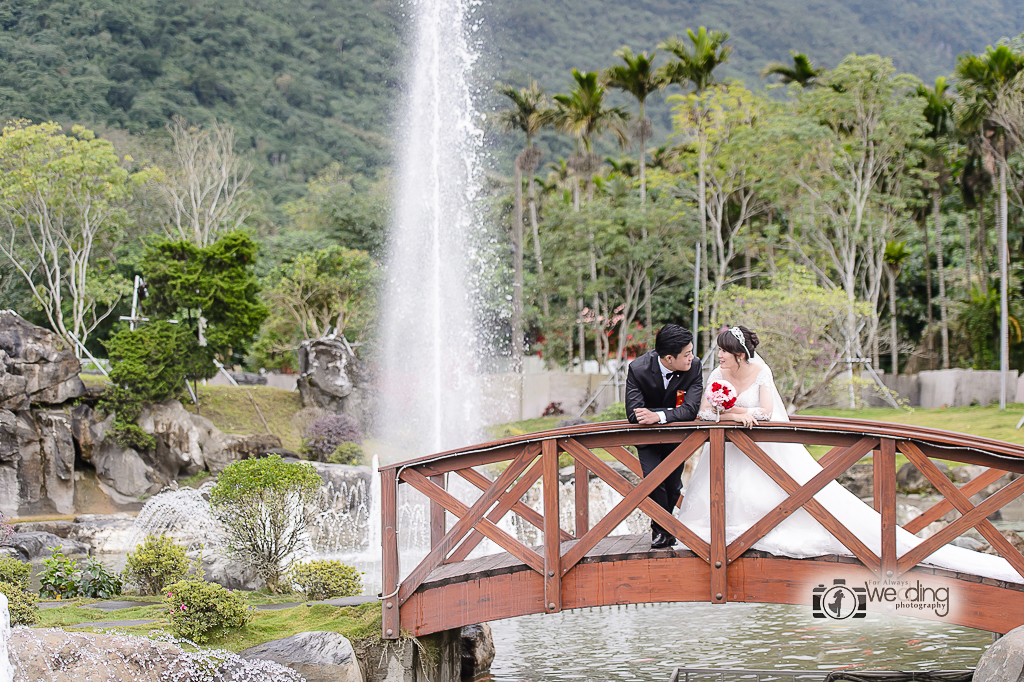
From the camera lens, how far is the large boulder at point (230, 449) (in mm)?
20812

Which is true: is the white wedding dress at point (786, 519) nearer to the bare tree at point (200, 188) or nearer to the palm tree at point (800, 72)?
the palm tree at point (800, 72)

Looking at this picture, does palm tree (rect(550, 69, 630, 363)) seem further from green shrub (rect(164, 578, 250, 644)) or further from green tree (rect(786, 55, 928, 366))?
green shrub (rect(164, 578, 250, 644))

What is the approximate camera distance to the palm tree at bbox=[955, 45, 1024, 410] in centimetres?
2322

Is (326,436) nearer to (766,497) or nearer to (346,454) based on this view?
(346,454)

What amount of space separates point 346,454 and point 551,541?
608 inches

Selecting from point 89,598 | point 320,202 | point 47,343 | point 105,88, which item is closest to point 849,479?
point 89,598

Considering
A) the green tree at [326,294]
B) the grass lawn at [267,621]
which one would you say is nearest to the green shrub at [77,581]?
the grass lawn at [267,621]

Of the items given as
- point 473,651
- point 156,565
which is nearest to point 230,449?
point 156,565

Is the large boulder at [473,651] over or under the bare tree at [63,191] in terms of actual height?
under

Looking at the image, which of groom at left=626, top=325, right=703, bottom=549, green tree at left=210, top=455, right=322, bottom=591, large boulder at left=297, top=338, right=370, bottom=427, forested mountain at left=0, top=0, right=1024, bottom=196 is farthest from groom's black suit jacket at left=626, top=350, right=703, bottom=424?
forested mountain at left=0, top=0, right=1024, bottom=196

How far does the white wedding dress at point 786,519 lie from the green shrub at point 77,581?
21.0 feet

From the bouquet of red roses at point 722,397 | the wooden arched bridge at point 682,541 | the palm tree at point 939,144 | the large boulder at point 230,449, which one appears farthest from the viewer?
the palm tree at point 939,144

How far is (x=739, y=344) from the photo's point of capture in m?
6.40

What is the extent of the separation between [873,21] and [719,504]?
321 ft
